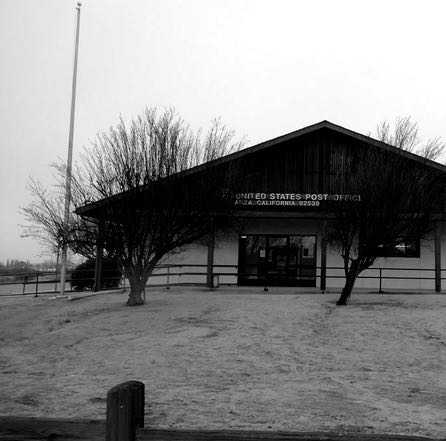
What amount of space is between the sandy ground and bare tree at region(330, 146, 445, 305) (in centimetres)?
171

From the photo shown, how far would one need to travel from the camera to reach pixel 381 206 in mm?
13188

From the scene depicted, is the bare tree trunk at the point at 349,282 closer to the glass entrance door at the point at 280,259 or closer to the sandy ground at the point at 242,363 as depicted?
the sandy ground at the point at 242,363

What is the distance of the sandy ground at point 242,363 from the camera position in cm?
529

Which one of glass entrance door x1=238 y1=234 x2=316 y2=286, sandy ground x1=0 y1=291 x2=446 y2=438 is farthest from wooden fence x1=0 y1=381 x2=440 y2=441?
glass entrance door x1=238 y1=234 x2=316 y2=286

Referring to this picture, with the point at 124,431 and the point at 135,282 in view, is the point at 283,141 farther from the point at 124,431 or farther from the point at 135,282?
the point at 124,431

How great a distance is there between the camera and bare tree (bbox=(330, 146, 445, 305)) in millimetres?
13195

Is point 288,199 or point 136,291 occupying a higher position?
point 288,199

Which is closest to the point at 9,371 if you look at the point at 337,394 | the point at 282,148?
the point at 337,394

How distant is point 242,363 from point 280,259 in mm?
14019

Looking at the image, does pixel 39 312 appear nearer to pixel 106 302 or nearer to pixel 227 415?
pixel 106 302

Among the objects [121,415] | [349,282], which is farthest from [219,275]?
[121,415]

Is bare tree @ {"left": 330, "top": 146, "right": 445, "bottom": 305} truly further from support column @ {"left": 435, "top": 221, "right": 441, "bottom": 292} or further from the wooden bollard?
the wooden bollard

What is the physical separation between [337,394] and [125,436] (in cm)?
460

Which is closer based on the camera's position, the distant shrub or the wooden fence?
the wooden fence
